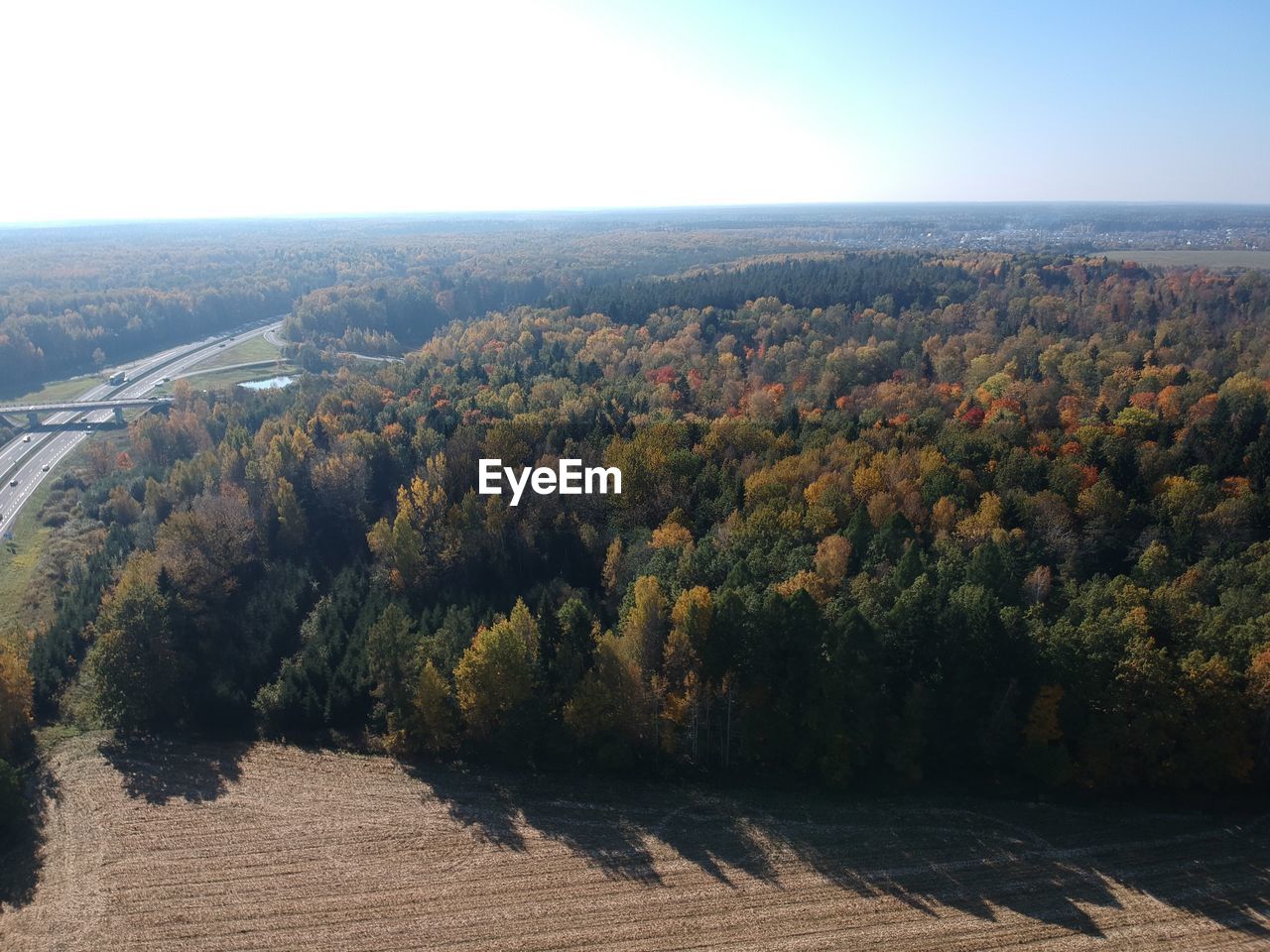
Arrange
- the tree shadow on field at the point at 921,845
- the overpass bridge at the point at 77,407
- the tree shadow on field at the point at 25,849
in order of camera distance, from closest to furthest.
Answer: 1. the tree shadow on field at the point at 921,845
2. the tree shadow on field at the point at 25,849
3. the overpass bridge at the point at 77,407

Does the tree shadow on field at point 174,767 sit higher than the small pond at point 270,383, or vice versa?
the small pond at point 270,383

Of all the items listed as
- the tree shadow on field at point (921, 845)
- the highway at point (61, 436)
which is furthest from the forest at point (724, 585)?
the highway at point (61, 436)

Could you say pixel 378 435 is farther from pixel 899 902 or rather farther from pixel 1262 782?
pixel 1262 782

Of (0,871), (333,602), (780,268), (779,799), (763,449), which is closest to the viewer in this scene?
(0,871)

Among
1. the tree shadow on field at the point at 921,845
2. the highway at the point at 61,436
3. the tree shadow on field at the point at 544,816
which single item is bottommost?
the tree shadow on field at the point at 544,816

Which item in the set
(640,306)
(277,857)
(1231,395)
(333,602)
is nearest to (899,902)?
(277,857)

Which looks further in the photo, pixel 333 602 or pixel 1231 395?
pixel 1231 395

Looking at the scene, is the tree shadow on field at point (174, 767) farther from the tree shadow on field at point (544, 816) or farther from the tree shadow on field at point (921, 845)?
the tree shadow on field at point (921, 845)
